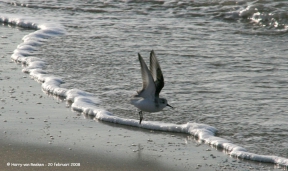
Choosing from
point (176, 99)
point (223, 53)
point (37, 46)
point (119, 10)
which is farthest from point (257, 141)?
point (119, 10)

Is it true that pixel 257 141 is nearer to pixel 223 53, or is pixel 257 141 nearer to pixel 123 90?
pixel 123 90

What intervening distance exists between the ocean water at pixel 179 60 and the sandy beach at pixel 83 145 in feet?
0.51

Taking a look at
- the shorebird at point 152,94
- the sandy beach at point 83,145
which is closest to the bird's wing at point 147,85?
the shorebird at point 152,94

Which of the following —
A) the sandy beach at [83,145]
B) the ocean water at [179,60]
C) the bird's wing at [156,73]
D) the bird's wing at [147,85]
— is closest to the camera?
the sandy beach at [83,145]

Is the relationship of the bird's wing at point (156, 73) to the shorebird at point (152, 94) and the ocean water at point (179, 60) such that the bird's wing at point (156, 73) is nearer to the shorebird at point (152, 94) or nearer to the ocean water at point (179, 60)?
→ the shorebird at point (152, 94)

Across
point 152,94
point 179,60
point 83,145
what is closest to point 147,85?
point 152,94

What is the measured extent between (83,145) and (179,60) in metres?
2.85

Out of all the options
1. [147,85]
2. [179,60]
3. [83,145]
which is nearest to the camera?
[83,145]

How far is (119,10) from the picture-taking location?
10961 mm

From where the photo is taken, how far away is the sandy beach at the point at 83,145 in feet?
14.0

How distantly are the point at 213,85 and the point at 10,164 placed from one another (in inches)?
107

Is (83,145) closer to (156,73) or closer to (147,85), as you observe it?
(147,85)

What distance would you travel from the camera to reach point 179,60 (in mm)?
7215

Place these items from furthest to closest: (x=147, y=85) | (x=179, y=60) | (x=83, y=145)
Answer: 1. (x=179, y=60)
2. (x=147, y=85)
3. (x=83, y=145)
